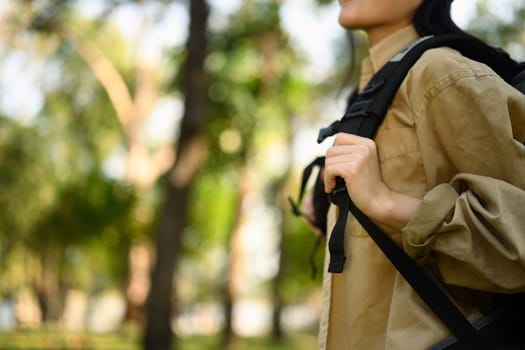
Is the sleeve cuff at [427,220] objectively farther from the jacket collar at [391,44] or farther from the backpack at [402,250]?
the jacket collar at [391,44]

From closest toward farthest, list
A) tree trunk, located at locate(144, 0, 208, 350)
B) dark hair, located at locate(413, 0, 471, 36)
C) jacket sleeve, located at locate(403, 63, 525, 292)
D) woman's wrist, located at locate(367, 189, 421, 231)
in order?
jacket sleeve, located at locate(403, 63, 525, 292) < woman's wrist, located at locate(367, 189, 421, 231) < dark hair, located at locate(413, 0, 471, 36) < tree trunk, located at locate(144, 0, 208, 350)

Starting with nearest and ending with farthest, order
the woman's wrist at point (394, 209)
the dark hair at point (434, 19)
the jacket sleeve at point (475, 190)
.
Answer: the jacket sleeve at point (475, 190), the woman's wrist at point (394, 209), the dark hair at point (434, 19)

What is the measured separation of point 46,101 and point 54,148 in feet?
6.22

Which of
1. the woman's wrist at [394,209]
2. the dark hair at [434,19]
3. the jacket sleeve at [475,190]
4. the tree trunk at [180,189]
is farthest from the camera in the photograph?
the tree trunk at [180,189]

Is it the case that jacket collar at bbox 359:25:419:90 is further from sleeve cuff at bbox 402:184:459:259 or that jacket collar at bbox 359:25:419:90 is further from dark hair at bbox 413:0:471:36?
sleeve cuff at bbox 402:184:459:259

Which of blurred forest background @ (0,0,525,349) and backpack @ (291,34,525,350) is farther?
blurred forest background @ (0,0,525,349)

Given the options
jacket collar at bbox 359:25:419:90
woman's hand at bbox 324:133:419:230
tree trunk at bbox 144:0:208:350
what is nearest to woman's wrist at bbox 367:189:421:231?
woman's hand at bbox 324:133:419:230

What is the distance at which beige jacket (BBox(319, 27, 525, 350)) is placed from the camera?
125 cm

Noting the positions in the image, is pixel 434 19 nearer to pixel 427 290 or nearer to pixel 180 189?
pixel 427 290

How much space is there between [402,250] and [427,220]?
0.12 metres

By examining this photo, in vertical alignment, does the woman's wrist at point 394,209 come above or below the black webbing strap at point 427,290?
above

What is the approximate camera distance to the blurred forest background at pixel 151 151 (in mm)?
8297

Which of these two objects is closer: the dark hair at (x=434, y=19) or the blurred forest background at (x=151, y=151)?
the dark hair at (x=434, y=19)

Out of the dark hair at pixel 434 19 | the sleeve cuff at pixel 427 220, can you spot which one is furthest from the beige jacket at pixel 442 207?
the dark hair at pixel 434 19
